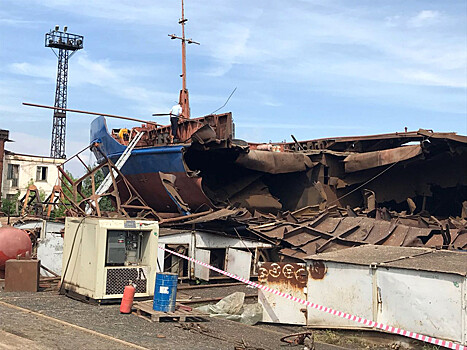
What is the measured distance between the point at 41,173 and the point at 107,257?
41.1 meters

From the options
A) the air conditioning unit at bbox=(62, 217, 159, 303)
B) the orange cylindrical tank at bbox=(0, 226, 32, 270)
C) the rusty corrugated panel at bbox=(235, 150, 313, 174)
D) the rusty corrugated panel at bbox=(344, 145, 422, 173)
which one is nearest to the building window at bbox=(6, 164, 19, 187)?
the rusty corrugated panel at bbox=(235, 150, 313, 174)

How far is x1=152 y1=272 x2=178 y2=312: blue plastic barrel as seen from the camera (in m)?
10.1

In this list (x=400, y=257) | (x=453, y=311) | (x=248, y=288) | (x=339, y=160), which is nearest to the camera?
(x=453, y=311)

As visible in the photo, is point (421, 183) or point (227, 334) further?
point (421, 183)

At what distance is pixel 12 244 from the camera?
581 inches

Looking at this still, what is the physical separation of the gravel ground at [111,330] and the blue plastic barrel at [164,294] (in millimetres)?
402

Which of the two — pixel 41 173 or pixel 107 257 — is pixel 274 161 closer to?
pixel 107 257

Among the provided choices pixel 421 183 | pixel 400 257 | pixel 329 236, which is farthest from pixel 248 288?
pixel 421 183

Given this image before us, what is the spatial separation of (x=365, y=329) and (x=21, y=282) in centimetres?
792

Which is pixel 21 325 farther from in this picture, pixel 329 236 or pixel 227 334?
pixel 329 236

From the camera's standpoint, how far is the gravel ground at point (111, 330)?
8.00 m

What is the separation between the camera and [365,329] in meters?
8.75

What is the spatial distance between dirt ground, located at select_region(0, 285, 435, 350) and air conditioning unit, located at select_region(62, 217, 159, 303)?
1.60 ft

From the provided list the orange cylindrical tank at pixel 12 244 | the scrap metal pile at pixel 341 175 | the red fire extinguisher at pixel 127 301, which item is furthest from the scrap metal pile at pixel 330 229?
the red fire extinguisher at pixel 127 301
